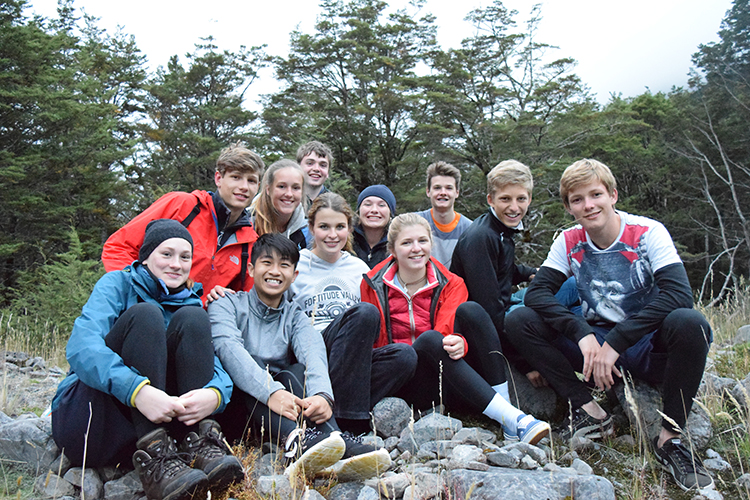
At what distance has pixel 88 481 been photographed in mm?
2281

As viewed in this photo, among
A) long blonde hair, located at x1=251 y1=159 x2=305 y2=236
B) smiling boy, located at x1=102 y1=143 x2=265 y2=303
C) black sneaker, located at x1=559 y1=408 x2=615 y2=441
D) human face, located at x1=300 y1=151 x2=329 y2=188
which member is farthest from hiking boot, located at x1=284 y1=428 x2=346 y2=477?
human face, located at x1=300 y1=151 x2=329 y2=188

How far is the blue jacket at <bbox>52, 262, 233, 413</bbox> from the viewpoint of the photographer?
7.02 ft

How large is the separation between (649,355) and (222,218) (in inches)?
117

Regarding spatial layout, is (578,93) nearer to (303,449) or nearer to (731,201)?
(731,201)

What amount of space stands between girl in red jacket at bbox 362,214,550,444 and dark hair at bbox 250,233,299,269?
0.60 meters

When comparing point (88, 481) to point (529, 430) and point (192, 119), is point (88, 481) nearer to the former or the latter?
point (529, 430)

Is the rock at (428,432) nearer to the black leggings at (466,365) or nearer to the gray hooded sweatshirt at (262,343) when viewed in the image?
the black leggings at (466,365)

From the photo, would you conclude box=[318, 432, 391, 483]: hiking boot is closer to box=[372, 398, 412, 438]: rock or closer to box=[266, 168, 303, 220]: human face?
box=[372, 398, 412, 438]: rock

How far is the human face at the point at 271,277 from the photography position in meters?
2.96

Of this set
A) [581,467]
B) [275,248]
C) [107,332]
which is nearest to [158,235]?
[107,332]

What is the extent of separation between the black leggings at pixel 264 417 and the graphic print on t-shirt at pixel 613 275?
182 centimetres

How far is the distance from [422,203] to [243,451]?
1699 centimetres

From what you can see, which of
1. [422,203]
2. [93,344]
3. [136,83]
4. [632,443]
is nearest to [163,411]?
[93,344]

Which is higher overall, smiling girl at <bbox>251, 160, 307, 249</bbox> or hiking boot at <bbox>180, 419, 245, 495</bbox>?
smiling girl at <bbox>251, 160, 307, 249</bbox>
